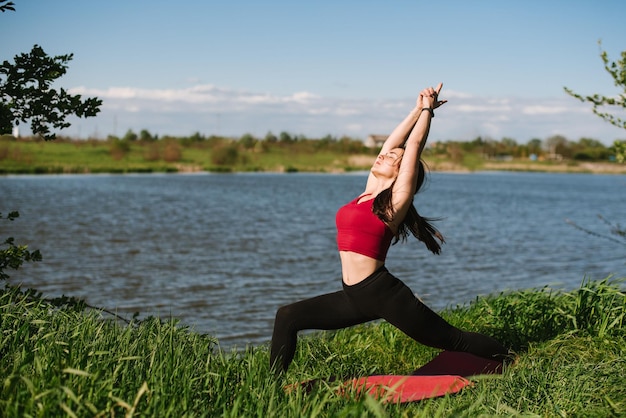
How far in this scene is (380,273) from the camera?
16.8 ft

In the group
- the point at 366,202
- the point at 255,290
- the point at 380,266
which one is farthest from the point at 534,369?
the point at 255,290

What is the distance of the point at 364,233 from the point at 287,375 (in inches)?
47.3

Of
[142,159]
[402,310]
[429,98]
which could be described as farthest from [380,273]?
[142,159]

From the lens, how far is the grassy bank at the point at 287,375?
146 inches

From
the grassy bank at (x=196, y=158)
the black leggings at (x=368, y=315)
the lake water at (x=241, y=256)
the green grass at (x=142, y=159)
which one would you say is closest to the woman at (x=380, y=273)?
the black leggings at (x=368, y=315)

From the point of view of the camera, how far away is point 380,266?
203 inches

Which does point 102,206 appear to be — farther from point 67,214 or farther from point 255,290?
point 255,290

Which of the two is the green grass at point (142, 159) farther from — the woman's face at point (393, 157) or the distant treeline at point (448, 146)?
the woman's face at point (393, 157)

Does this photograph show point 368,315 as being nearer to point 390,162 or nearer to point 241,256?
point 390,162

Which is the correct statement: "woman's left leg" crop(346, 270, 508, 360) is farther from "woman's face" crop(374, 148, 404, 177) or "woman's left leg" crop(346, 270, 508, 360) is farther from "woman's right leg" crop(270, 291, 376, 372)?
"woman's face" crop(374, 148, 404, 177)

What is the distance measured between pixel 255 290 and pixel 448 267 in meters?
5.67

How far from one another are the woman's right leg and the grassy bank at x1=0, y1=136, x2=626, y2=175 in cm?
6412

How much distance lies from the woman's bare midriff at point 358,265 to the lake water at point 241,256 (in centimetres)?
275

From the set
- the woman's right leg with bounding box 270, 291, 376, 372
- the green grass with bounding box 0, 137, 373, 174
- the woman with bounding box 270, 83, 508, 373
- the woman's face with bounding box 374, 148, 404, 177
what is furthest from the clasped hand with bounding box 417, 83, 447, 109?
the green grass with bounding box 0, 137, 373, 174
